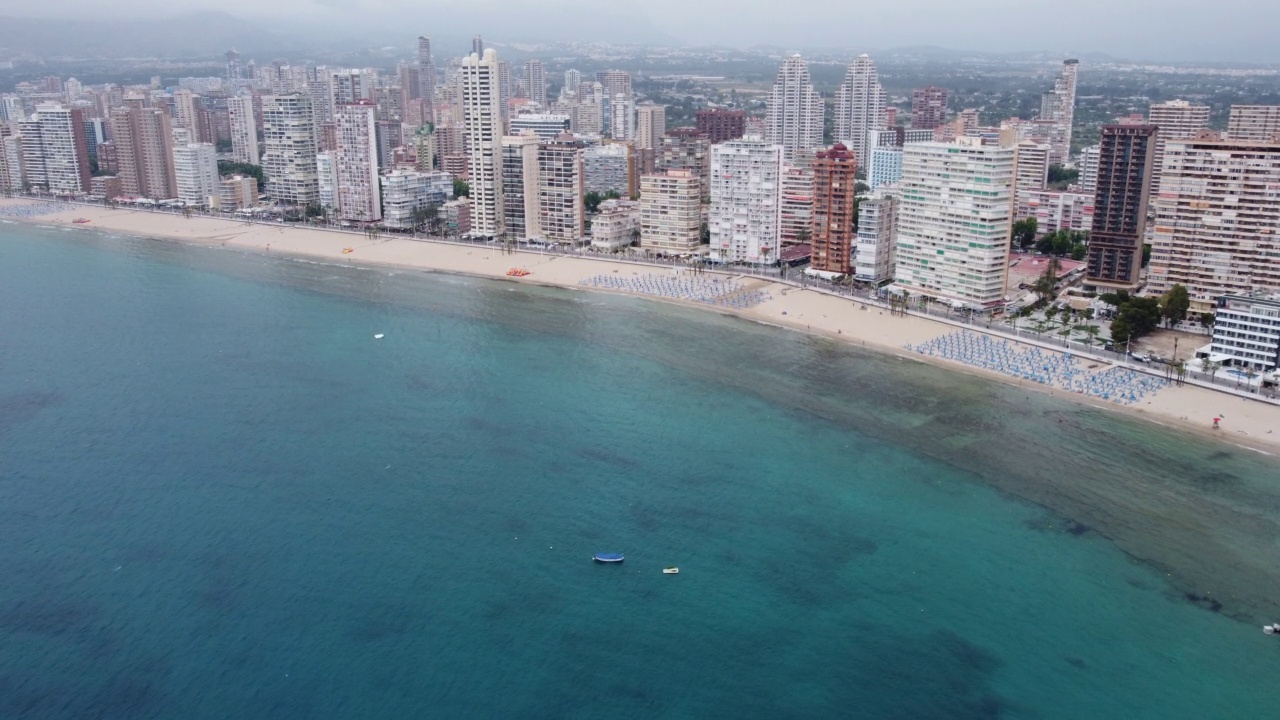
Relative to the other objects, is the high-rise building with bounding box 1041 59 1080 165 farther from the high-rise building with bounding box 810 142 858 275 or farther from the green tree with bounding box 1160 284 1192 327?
the green tree with bounding box 1160 284 1192 327

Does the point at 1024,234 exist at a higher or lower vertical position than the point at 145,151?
lower

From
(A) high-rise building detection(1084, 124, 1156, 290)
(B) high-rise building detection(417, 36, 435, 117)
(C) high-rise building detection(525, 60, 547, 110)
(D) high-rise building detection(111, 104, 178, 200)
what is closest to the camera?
(A) high-rise building detection(1084, 124, 1156, 290)

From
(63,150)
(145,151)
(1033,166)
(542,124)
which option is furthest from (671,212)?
(63,150)

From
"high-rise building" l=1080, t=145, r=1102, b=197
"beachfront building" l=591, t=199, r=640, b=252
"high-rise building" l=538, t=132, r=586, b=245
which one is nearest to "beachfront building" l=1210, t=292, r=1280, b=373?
"beachfront building" l=591, t=199, r=640, b=252

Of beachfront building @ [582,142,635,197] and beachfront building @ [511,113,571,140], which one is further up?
beachfront building @ [511,113,571,140]

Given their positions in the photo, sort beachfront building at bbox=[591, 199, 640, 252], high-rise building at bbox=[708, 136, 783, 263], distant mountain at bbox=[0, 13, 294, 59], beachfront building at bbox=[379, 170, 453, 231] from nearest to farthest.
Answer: high-rise building at bbox=[708, 136, 783, 263] → beachfront building at bbox=[591, 199, 640, 252] → beachfront building at bbox=[379, 170, 453, 231] → distant mountain at bbox=[0, 13, 294, 59]

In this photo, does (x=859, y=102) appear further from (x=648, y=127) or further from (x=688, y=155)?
(x=688, y=155)

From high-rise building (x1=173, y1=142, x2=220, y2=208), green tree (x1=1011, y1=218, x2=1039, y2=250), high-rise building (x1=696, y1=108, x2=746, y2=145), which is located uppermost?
high-rise building (x1=696, y1=108, x2=746, y2=145)
